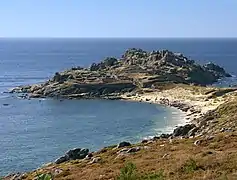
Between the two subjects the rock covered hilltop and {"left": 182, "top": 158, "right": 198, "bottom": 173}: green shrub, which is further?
the rock covered hilltop

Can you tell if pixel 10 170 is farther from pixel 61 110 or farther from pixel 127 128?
pixel 61 110

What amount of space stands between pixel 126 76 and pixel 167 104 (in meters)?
37.0

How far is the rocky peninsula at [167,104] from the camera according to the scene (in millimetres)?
30562

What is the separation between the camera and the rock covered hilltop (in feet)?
466

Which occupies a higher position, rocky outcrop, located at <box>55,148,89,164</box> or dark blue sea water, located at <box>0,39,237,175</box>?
rocky outcrop, located at <box>55,148,89,164</box>

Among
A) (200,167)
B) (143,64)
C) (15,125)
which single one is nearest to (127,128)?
(15,125)

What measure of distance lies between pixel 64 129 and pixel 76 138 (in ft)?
31.3

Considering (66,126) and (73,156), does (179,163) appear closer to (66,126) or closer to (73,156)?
(73,156)

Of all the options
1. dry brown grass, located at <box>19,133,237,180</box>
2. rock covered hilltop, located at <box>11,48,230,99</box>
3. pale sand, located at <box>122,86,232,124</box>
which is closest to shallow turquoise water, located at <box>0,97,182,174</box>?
pale sand, located at <box>122,86,232,124</box>

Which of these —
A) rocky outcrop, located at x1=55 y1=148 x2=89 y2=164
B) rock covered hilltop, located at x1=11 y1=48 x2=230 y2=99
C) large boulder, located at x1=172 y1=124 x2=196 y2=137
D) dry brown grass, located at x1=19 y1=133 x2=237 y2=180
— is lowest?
rock covered hilltop, located at x1=11 y1=48 x2=230 y2=99

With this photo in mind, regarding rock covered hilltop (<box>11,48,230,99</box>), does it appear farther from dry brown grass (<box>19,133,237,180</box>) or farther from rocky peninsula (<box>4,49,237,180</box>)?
dry brown grass (<box>19,133,237,180</box>)

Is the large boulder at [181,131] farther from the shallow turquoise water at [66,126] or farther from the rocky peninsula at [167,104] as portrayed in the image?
the shallow turquoise water at [66,126]

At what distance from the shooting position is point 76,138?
8494cm

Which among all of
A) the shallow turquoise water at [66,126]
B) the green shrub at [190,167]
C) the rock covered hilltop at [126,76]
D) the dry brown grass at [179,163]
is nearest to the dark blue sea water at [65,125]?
the shallow turquoise water at [66,126]
